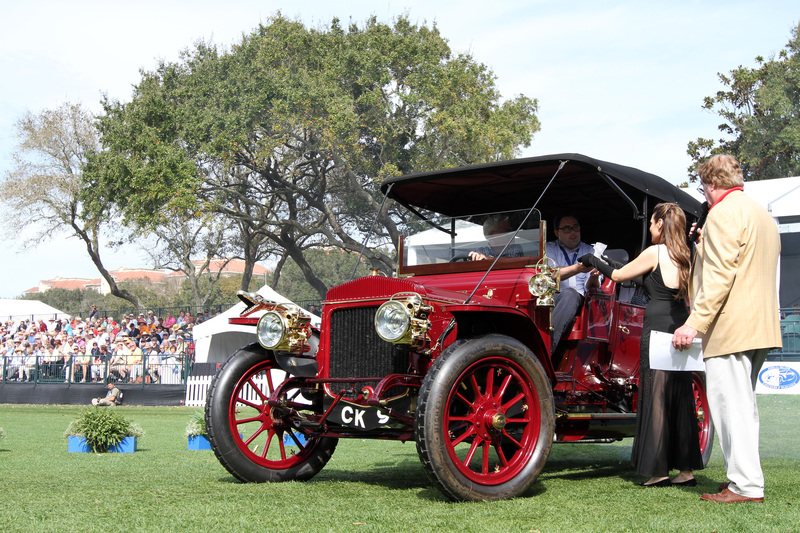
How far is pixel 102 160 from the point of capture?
31156 mm

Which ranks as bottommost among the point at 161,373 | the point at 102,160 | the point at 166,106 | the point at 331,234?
the point at 161,373

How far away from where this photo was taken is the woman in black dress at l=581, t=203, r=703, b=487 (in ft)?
17.1

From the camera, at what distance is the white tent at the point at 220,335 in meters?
21.4

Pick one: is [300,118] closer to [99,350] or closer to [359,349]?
[99,350]

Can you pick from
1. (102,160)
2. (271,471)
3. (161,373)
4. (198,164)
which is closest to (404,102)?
(198,164)

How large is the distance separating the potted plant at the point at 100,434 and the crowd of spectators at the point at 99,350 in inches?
483

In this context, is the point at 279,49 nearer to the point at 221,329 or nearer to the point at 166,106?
the point at 166,106

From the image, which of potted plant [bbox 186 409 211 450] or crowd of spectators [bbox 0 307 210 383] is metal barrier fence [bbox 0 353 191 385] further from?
potted plant [bbox 186 409 211 450]

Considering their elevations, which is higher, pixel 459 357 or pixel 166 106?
pixel 166 106

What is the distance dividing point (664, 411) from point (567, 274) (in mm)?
1282

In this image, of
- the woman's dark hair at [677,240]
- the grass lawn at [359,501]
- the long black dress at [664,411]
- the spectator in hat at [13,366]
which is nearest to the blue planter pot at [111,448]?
the grass lawn at [359,501]

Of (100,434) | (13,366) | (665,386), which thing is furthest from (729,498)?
(13,366)

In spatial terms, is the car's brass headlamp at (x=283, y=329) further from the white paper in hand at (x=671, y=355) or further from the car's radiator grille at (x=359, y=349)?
the white paper in hand at (x=671, y=355)

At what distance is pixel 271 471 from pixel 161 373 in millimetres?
17224
